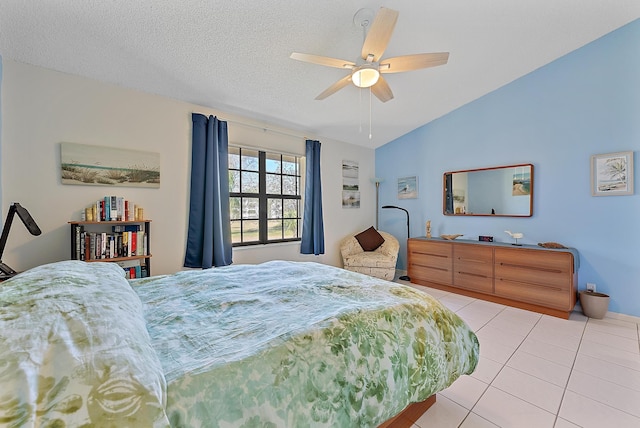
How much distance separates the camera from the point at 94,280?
3.68 feet

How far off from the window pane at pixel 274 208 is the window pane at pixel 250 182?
28cm

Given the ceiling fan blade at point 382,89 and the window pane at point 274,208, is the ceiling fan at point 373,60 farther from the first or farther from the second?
the window pane at point 274,208

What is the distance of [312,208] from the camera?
4.03 metres

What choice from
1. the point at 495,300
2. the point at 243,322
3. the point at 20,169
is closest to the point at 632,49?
the point at 495,300

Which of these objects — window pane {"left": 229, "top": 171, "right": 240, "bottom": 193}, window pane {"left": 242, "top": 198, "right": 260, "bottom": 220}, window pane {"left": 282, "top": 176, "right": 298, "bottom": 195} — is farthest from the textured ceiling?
window pane {"left": 242, "top": 198, "right": 260, "bottom": 220}

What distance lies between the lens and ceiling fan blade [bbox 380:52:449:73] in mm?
1981

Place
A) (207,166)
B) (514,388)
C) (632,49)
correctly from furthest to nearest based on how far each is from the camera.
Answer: (207,166)
(632,49)
(514,388)

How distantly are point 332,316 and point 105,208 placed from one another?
2.46 m

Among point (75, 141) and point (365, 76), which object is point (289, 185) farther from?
point (75, 141)

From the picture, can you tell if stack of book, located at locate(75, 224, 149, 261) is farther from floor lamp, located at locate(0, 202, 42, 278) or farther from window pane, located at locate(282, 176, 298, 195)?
window pane, located at locate(282, 176, 298, 195)

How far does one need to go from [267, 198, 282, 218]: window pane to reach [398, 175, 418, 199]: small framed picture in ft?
7.15

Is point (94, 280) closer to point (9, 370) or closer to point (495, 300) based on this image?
point (9, 370)

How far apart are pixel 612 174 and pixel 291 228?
3.78m

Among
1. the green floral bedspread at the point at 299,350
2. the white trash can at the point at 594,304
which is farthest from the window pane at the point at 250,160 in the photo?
the white trash can at the point at 594,304
